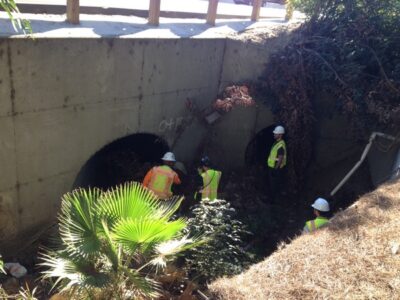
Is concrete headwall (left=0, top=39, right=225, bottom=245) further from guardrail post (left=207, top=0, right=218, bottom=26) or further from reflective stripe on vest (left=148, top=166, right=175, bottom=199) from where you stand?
guardrail post (left=207, top=0, right=218, bottom=26)

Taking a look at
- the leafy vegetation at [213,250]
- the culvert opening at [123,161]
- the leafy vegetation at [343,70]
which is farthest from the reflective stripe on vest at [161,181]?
the leafy vegetation at [343,70]

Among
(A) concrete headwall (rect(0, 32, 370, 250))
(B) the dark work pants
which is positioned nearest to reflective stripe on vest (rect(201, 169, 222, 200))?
(A) concrete headwall (rect(0, 32, 370, 250))

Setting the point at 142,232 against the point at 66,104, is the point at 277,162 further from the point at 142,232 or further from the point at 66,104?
the point at 142,232

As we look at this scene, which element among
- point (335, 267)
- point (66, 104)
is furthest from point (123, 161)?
point (335, 267)

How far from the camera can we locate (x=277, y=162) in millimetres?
9141

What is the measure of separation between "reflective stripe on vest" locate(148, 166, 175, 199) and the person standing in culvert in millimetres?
2757

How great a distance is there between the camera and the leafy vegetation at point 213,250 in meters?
5.54

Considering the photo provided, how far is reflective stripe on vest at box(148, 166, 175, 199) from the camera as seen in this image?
7.25 metres

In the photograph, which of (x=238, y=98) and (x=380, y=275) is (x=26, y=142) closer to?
(x=238, y=98)

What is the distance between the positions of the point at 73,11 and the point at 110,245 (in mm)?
4253

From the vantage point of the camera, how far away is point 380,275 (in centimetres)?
388

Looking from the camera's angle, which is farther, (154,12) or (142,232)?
(154,12)

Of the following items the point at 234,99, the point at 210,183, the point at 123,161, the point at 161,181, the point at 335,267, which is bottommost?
the point at 123,161

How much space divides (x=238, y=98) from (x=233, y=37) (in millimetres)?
1469
